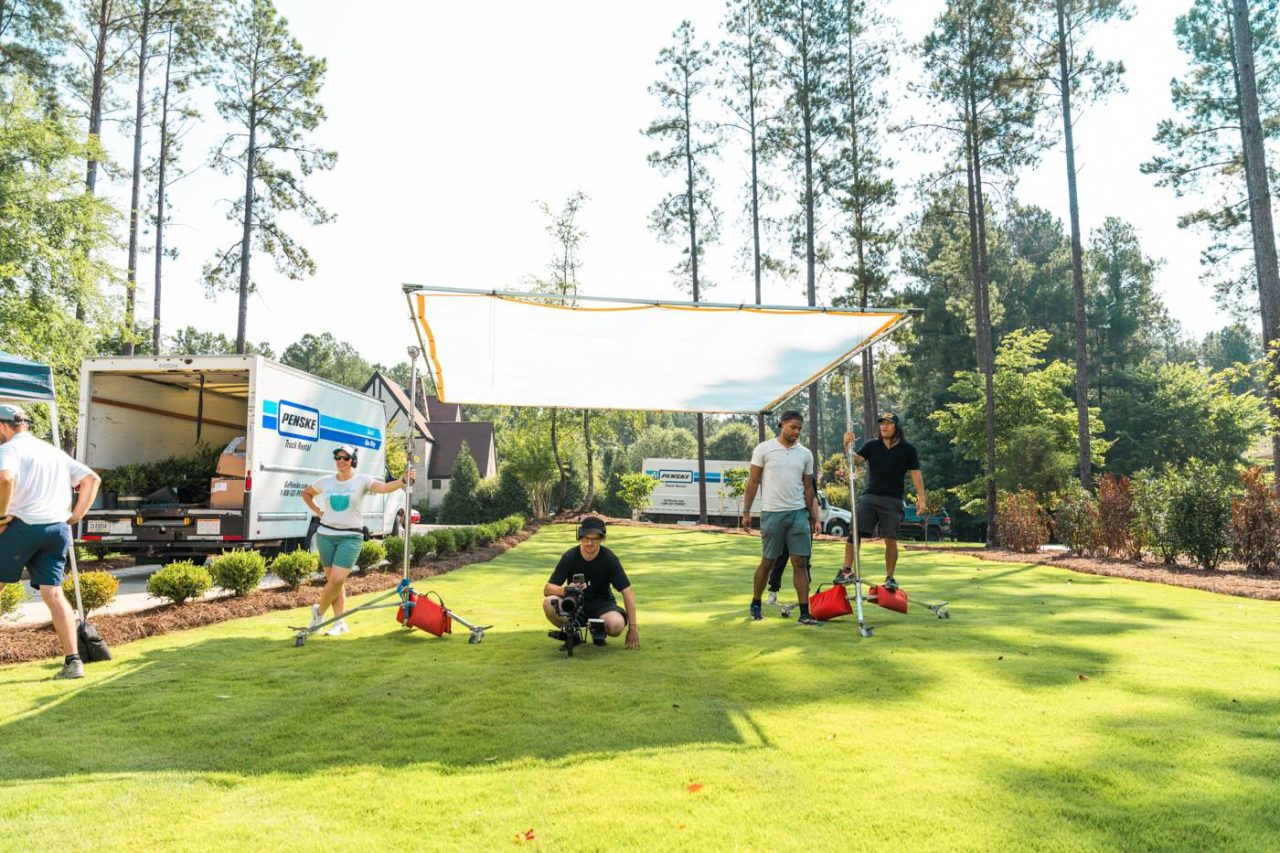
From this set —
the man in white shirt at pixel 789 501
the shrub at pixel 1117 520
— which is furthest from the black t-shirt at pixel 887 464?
the shrub at pixel 1117 520

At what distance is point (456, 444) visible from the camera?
4794cm

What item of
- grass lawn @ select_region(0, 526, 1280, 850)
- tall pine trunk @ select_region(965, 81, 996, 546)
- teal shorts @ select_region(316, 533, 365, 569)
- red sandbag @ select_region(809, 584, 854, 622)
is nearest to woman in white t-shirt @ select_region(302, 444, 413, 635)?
teal shorts @ select_region(316, 533, 365, 569)

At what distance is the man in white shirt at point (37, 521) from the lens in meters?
4.79

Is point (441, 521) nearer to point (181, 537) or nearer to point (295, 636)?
point (181, 537)

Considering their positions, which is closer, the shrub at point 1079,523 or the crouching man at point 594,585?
the crouching man at point 594,585

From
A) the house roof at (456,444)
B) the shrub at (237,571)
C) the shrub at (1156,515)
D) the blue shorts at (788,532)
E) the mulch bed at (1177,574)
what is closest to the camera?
the blue shorts at (788,532)

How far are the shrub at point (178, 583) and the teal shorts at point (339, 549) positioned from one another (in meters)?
2.00

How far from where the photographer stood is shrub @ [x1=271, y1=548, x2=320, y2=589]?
8.52 meters

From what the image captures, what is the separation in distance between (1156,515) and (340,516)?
11.8 metres

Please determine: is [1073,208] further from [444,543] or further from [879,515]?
[444,543]

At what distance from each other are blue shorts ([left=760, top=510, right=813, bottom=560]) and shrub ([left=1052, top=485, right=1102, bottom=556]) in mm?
9629

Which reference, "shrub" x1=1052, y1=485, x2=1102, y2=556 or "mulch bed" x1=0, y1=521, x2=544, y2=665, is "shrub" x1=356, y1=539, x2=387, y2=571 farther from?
"shrub" x1=1052, y1=485, x2=1102, y2=556

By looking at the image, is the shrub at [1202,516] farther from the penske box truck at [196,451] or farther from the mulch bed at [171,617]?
the penske box truck at [196,451]

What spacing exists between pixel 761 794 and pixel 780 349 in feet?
19.0
